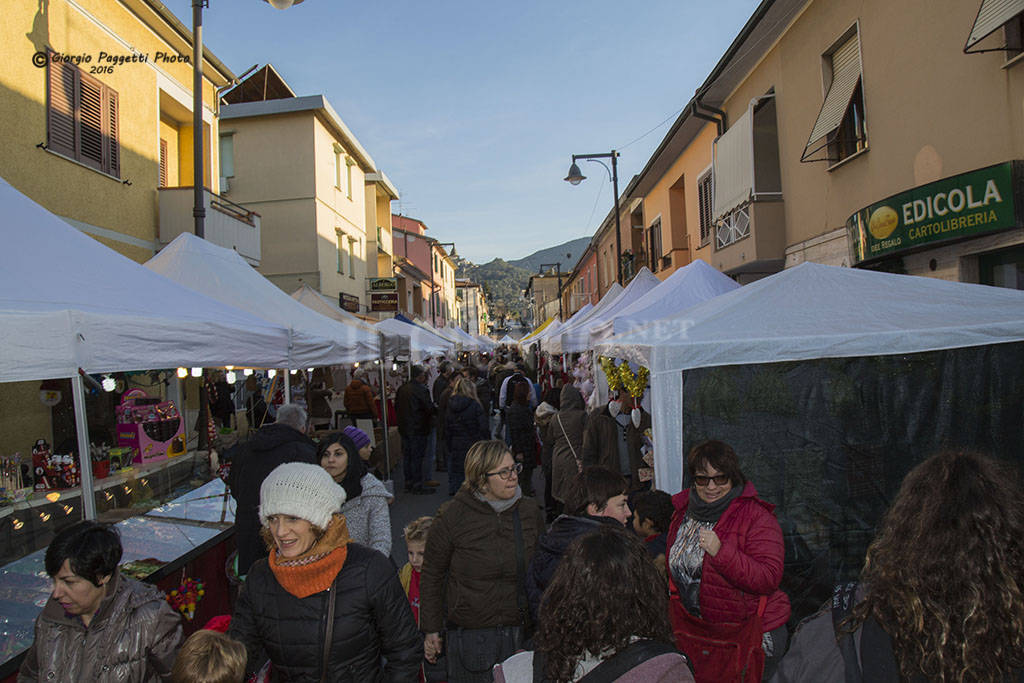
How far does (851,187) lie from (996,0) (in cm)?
314

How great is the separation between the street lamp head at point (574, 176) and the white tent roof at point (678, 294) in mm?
9646

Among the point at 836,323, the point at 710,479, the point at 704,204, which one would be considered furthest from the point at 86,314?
the point at 704,204

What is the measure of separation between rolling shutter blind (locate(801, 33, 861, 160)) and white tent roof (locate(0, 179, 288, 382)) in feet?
26.1

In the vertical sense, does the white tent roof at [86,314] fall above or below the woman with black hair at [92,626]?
above

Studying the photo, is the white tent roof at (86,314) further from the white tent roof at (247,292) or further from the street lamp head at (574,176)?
the street lamp head at (574,176)

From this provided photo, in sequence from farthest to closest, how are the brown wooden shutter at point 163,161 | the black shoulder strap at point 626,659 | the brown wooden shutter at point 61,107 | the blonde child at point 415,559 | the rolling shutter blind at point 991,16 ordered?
the brown wooden shutter at point 163,161
the brown wooden shutter at point 61,107
the rolling shutter blind at point 991,16
the blonde child at point 415,559
the black shoulder strap at point 626,659

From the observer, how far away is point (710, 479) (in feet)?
10.1

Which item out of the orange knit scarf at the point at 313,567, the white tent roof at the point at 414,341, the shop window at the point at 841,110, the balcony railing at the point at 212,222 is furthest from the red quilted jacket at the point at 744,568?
the balcony railing at the point at 212,222

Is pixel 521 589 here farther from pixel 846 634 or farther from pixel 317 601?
pixel 846 634

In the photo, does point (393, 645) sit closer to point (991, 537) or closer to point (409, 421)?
point (991, 537)

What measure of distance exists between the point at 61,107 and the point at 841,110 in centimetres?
1084

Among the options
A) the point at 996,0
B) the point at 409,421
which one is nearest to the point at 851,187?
the point at 996,0

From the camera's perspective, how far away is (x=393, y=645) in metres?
2.36

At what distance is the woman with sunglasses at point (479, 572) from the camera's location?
2998 mm
